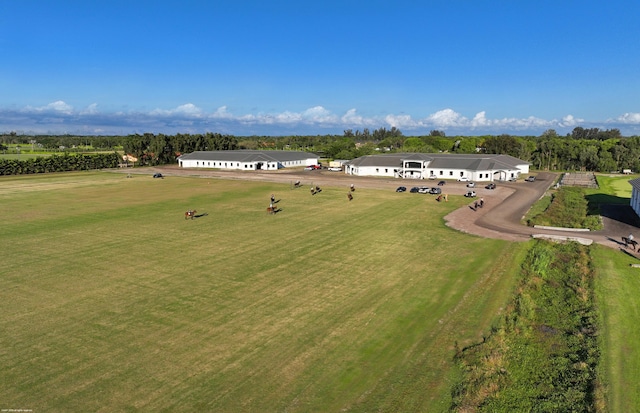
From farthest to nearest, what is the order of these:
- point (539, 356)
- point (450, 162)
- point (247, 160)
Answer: point (247, 160) < point (450, 162) < point (539, 356)

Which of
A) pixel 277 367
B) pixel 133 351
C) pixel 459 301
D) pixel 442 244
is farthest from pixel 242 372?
pixel 442 244

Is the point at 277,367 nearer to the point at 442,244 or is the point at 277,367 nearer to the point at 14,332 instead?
the point at 14,332

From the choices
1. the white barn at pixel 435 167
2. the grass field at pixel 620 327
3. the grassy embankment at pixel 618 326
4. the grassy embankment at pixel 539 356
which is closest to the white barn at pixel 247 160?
the white barn at pixel 435 167

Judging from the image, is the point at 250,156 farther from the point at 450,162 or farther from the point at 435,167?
the point at 450,162

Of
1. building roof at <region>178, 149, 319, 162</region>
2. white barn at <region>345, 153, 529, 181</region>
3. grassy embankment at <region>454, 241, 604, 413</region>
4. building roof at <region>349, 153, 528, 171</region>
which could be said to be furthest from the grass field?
building roof at <region>178, 149, 319, 162</region>

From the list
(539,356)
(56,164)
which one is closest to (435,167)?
(539,356)
